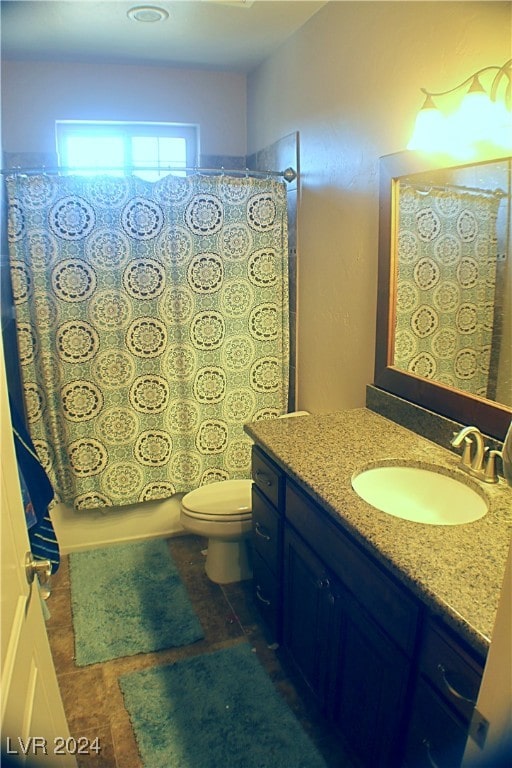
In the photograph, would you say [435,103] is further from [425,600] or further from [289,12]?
[425,600]

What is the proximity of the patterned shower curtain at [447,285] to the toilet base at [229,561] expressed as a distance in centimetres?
108

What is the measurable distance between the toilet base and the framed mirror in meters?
0.99

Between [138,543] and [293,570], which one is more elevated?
[293,570]

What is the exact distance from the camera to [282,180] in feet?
8.27

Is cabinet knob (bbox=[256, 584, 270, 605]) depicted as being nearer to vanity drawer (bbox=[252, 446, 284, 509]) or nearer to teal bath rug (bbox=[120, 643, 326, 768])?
teal bath rug (bbox=[120, 643, 326, 768])

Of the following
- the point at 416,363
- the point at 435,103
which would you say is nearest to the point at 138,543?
the point at 416,363

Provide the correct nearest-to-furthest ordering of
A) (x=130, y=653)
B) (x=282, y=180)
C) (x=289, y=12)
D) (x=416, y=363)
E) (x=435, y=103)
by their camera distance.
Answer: (x=435, y=103) < (x=416, y=363) < (x=130, y=653) < (x=289, y=12) < (x=282, y=180)

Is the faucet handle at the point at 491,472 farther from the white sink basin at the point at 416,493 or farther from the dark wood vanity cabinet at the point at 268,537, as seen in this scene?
the dark wood vanity cabinet at the point at 268,537

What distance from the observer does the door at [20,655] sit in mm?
831

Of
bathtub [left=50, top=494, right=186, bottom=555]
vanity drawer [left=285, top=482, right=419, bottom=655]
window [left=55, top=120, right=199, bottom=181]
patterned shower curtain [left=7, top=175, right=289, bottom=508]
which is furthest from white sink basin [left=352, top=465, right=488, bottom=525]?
window [left=55, top=120, right=199, bottom=181]

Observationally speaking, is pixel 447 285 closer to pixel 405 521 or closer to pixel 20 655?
pixel 405 521

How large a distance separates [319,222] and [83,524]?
1862 mm

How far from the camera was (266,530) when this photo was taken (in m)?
1.83

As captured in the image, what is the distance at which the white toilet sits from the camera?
2141 millimetres
